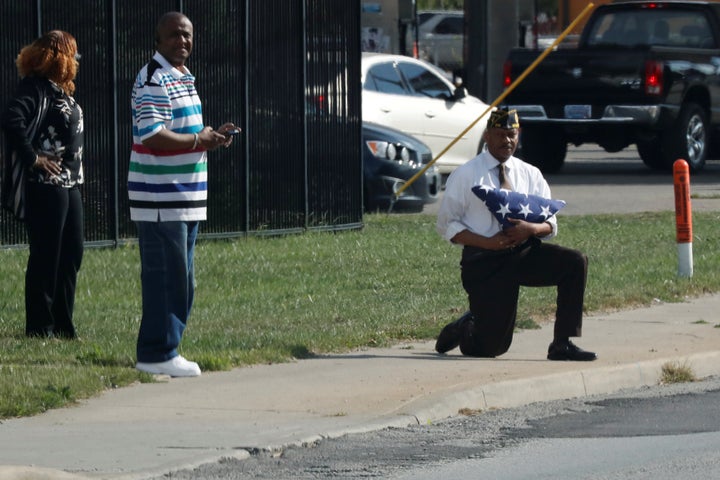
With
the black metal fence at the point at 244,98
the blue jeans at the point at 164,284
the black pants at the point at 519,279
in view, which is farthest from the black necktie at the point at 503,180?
the black metal fence at the point at 244,98

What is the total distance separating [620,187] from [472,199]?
12.7 meters

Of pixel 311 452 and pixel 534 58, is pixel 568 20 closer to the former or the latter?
pixel 534 58

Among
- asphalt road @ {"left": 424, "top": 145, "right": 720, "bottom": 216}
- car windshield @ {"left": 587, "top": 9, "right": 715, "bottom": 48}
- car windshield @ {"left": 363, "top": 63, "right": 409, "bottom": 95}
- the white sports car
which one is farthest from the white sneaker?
car windshield @ {"left": 587, "top": 9, "right": 715, "bottom": 48}

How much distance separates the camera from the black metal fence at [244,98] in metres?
14.5

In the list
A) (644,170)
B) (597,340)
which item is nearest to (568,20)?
(644,170)

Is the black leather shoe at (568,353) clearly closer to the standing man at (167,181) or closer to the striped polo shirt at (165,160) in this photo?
the standing man at (167,181)

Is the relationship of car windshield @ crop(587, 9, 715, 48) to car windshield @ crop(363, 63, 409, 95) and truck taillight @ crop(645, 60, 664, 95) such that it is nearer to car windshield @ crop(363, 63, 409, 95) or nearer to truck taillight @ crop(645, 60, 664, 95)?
truck taillight @ crop(645, 60, 664, 95)

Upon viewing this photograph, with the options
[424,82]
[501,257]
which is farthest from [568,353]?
[424,82]

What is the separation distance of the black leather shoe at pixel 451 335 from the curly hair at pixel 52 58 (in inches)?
103

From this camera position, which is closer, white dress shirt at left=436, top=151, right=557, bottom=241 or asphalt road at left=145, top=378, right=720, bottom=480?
asphalt road at left=145, top=378, right=720, bottom=480

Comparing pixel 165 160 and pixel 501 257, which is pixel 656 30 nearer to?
pixel 501 257

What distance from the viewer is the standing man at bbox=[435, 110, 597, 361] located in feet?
30.9

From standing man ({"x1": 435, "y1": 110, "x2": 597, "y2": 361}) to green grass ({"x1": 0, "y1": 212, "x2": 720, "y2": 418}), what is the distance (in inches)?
33.6

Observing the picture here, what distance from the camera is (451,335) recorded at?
967cm
